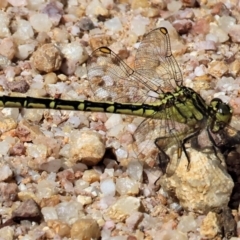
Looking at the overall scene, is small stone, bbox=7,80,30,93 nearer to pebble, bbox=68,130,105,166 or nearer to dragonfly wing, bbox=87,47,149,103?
dragonfly wing, bbox=87,47,149,103

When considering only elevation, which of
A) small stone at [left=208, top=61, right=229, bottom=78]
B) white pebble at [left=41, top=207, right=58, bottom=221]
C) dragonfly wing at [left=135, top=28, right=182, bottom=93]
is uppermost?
dragonfly wing at [left=135, top=28, right=182, bottom=93]

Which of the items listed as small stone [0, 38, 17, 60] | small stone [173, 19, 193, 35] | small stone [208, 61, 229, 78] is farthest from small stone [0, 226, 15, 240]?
small stone [173, 19, 193, 35]

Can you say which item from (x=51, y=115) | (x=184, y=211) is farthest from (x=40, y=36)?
(x=184, y=211)

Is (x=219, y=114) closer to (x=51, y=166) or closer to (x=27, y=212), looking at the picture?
(x=51, y=166)

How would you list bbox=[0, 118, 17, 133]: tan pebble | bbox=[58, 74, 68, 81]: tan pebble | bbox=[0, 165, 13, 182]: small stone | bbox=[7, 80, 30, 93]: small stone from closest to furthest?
bbox=[0, 165, 13, 182]: small stone < bbox=[0, 118, 17, 133]: tan pebble < bbox=[7, 80, 30, 93]: small stone < bbox=[58, 74, 68, 81]: tan pebble

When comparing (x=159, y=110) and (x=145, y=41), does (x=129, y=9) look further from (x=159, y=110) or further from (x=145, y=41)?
(x=159, y=110)

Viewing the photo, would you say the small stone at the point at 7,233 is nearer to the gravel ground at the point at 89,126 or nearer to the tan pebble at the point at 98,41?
the gravel ground at the point at 89,126

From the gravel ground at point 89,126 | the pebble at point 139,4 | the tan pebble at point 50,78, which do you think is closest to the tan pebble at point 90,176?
the gravel ground at point 89,126
